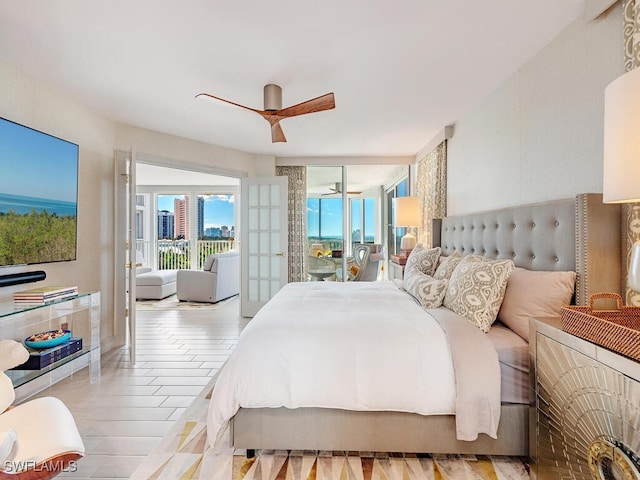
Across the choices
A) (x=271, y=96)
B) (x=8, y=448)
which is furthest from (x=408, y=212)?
(x=8, y=448)

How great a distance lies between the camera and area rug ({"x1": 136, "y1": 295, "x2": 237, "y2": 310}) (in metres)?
5.44

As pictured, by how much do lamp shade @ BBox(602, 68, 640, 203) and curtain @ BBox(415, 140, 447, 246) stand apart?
2954mm

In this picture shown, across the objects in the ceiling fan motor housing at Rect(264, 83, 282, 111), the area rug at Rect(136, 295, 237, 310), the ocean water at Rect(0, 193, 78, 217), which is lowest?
the area rug at Rect(136, 295, 237, 310)

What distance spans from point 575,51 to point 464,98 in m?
1.14

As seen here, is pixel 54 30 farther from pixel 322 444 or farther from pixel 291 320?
pixel 322 444

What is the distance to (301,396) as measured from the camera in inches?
64.8

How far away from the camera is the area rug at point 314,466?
64.9 inches

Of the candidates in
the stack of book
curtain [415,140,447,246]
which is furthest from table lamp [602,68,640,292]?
the stack of book

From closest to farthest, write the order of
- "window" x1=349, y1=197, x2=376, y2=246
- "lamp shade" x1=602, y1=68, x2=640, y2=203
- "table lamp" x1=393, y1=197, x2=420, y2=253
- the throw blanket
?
"lamp shade" x1=602, y1=68, x2=640, y2=203 → the throw blanket → "table lamp" x1=393, y1=197, x2=420, y2=253 → "window" x1=349, y1=197, x2=376, y2=246

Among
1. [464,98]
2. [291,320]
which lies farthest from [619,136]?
[464,98]

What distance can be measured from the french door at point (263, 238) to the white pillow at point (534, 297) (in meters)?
3.50

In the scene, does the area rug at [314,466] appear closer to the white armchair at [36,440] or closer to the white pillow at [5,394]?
the white armchair at [36,440]

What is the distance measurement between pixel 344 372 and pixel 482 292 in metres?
0.91

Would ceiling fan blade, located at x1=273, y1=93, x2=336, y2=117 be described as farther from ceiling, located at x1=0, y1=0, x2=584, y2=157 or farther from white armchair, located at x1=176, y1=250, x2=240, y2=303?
white armchair, located at x1=176, y1=250, x2=240, y2=303
